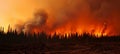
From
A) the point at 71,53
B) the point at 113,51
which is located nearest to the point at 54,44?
the point at 71,53

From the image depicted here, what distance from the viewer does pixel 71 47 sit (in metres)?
13.1

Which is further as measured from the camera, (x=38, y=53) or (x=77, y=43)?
(x=77, y=43)

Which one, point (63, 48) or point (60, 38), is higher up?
point (60, 38)

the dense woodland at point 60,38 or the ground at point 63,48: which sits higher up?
the dense woodland at point 60,38

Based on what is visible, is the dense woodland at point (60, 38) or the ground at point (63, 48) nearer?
the ground at point (63, 48)

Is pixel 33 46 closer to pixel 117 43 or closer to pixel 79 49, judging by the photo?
pixel 79 49

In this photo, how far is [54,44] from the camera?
1320 centimetres

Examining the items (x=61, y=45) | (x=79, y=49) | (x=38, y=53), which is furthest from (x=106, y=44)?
(x=38, y=53)

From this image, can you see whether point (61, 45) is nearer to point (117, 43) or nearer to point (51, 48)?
point (51, 48)

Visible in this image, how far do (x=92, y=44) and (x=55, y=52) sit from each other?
79.8 inches

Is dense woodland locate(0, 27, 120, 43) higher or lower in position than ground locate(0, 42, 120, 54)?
higher

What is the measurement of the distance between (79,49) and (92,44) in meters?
0.83

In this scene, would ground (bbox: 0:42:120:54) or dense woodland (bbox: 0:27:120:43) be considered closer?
ground (bbox: 0:42:120:54)

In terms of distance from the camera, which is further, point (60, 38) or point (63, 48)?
point (60, 38)
